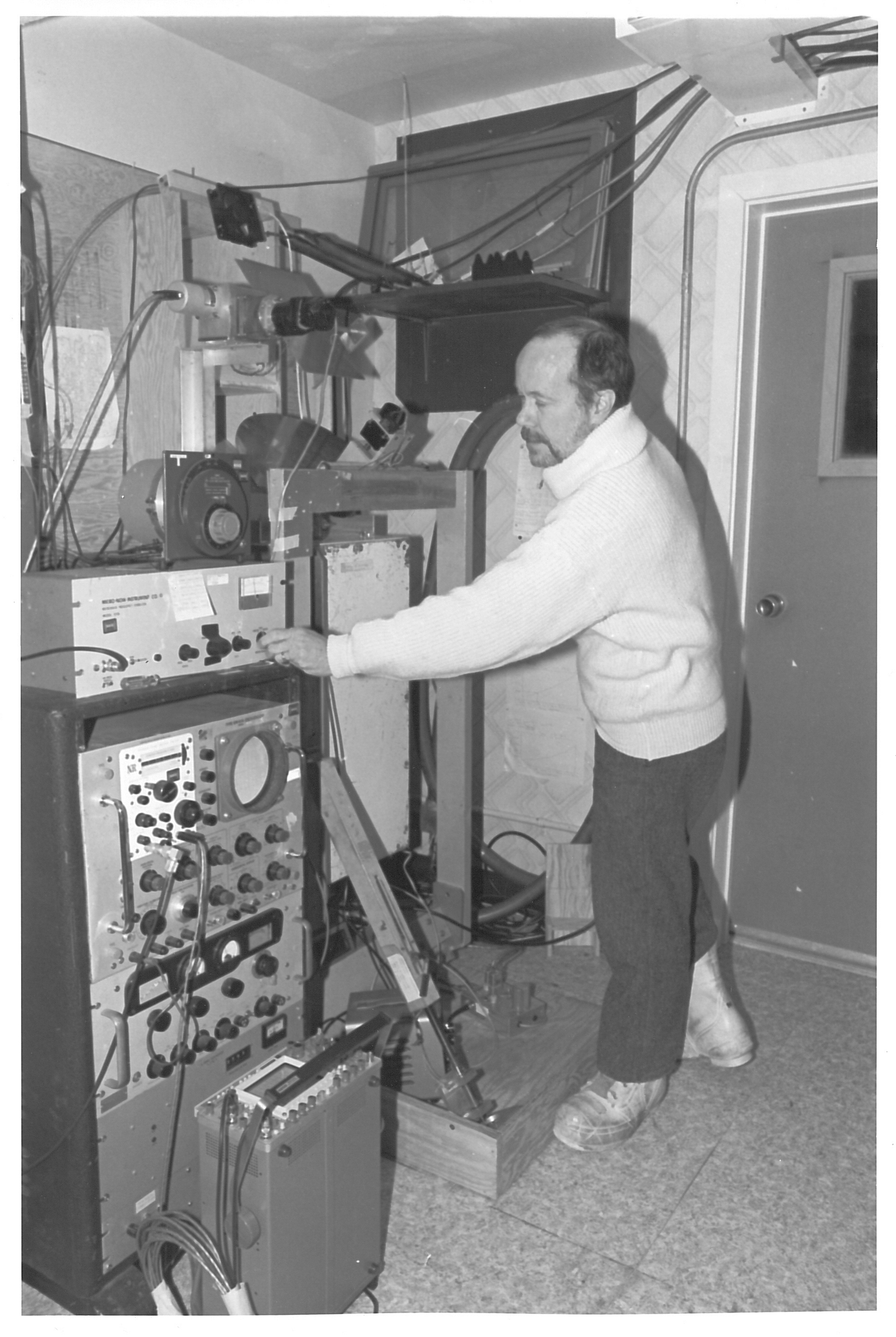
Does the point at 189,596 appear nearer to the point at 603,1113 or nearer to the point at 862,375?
the point at 603,1113

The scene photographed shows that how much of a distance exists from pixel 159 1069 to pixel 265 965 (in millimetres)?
270

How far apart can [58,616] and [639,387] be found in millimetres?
2012

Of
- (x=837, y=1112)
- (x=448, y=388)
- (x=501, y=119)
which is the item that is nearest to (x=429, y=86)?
(x=501, y=119)

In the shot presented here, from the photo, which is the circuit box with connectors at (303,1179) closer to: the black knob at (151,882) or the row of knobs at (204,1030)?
the row of knobs at (204,1030)

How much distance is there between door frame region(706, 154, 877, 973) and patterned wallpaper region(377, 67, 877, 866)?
0.03 meters

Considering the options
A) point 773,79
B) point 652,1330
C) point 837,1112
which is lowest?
point 837,1112

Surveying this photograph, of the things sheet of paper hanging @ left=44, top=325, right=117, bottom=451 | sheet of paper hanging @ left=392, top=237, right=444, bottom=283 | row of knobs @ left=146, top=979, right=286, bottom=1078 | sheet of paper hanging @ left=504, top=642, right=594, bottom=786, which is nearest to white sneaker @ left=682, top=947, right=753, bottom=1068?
sheet of paper hanging @ left=504, top=642, right=594, bottom=786

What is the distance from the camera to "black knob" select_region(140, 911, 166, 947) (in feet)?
5.44

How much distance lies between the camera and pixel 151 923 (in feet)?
5.47

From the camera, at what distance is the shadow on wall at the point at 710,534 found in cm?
296

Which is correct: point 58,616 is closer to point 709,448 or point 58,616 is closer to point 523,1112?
point 523,1112

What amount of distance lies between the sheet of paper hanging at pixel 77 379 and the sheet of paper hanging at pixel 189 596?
0.81 m

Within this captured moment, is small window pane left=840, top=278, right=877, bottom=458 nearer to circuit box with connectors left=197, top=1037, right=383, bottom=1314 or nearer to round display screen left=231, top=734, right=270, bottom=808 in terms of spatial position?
round display screen left=231, top=734, right=270, bottom=808

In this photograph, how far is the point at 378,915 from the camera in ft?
7.14
